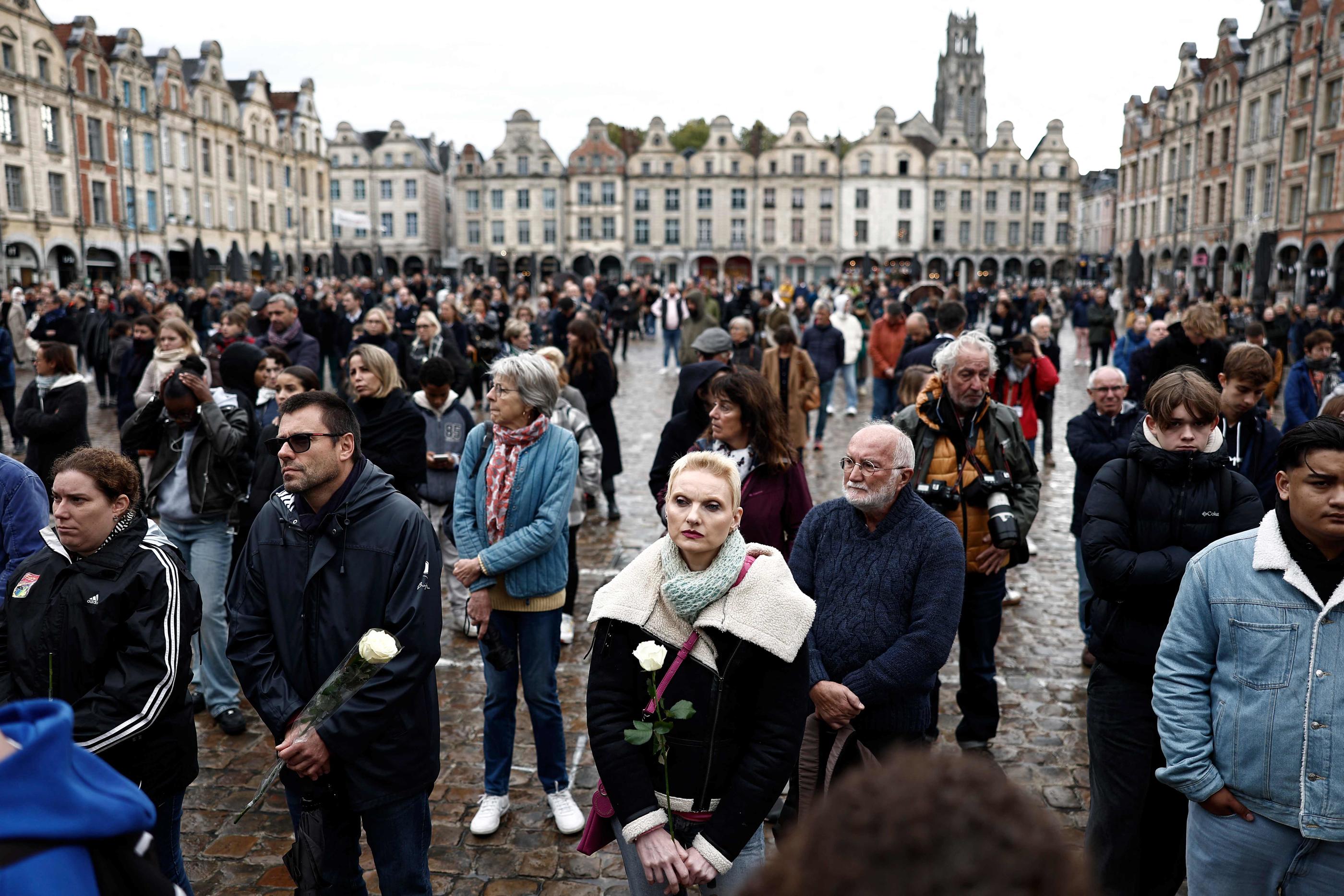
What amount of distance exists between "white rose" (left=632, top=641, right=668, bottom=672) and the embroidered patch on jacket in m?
1.94

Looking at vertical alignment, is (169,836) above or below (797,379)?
below

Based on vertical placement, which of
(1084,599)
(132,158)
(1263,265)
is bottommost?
(1084,599)

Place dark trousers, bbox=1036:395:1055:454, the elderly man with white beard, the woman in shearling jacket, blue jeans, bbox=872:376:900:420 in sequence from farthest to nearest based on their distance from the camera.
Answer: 1. blue jeans, bbox=872:376:900:420
2. dark trousers, bbox=1036:395:1055:454
3. the elderly man with white beard
4. the woman in shearling jacket

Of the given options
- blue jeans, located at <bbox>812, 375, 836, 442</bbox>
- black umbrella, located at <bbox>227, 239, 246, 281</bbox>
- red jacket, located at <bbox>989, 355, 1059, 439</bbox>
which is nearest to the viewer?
red jacket, located at <bbox>989, 355, 1059, 439</bbox>

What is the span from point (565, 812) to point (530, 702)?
50cm

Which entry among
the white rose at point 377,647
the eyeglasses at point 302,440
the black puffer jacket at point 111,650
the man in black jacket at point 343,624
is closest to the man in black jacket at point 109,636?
the black puffer jacket at point 111,650

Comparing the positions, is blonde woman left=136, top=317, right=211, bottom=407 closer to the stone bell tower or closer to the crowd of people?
the crowd of people

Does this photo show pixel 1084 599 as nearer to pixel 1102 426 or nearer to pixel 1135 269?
pixel 1102 426

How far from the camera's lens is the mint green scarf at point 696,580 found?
279 centimetres

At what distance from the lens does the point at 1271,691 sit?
2635 millimetres

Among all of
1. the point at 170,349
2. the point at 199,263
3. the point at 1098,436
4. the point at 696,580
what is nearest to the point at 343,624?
the point at 696,580

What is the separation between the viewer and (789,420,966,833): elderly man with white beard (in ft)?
11.0

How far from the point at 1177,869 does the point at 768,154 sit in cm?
6849

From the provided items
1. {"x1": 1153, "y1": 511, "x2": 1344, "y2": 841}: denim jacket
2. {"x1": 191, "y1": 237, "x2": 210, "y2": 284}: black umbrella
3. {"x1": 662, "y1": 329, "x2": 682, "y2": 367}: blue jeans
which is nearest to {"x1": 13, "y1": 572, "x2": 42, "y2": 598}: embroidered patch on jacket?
{"x1": 1153, "y1": 511, "x2": 1344, "y2": 841}: denim jacket
